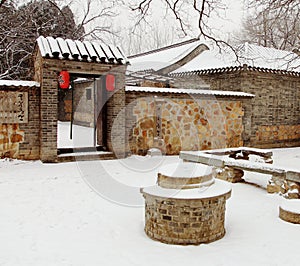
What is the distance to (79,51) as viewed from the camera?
9227 mm

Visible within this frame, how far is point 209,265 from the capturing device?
3.73 metres

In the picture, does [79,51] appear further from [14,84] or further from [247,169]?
[247,169]

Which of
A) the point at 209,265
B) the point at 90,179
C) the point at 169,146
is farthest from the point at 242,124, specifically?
the point at 209,265

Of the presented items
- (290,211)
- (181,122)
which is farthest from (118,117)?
(290,211)

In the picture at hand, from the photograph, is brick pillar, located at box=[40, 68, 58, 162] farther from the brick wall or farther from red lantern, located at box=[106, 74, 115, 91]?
red lantern, located at box=[106, 74, 115, 91]

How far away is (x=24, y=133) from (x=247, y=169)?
550cm

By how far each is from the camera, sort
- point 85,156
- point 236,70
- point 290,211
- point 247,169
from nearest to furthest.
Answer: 1. point 290,211
2. point 247,169
3. point 85,156
4. point 236,70

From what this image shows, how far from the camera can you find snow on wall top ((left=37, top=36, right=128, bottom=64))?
29.0 ft

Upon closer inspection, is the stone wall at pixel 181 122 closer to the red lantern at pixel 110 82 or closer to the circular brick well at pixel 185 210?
the red lantern at pixel 110 82

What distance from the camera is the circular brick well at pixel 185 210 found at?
13.9 feet

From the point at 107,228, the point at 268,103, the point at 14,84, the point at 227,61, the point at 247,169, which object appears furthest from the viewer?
the point at 227,61

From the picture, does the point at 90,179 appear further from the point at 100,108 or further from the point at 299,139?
the point at 299,139

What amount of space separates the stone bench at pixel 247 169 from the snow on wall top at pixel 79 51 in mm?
3436

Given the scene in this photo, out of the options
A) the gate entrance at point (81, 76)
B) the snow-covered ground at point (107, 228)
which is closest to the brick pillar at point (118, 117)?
the gate entrance at point (81, 76)
